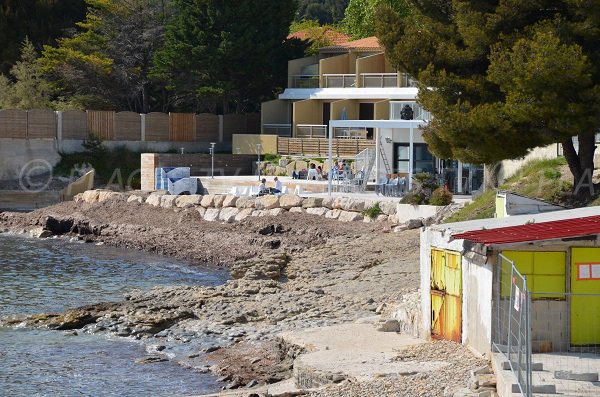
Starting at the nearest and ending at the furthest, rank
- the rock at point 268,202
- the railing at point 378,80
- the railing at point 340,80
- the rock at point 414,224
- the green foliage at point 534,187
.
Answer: the green foliage at point 534,187 → the rock at point 414,224 → the rock at point 268,202 → the railing at point 378,80 → the railing at point 340,80

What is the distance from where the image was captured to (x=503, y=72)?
27.5m

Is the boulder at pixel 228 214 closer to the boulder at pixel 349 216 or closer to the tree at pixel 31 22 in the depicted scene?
the boulder at pixel 349 216

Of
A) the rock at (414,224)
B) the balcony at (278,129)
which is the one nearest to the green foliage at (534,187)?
the rock at (414,224)

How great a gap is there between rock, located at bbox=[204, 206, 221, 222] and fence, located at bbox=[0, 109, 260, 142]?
1509 cm

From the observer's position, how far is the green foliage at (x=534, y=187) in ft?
101

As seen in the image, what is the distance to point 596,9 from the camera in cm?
2750

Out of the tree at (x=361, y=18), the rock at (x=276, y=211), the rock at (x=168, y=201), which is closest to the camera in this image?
the rock at (x=276, y=211)

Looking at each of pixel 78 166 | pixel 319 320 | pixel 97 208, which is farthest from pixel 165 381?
pixel 78 166

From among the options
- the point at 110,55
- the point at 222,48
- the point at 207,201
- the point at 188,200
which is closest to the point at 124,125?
the point at 110,55

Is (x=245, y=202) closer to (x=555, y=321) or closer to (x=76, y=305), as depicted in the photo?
(x=76, y=305)

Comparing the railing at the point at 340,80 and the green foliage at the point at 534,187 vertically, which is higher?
the railing at the point at 340,80

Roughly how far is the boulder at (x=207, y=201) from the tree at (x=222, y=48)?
14524 millimetres

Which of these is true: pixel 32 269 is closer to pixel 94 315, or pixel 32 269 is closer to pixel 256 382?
pixel 94 315

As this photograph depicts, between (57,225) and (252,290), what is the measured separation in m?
19.4
